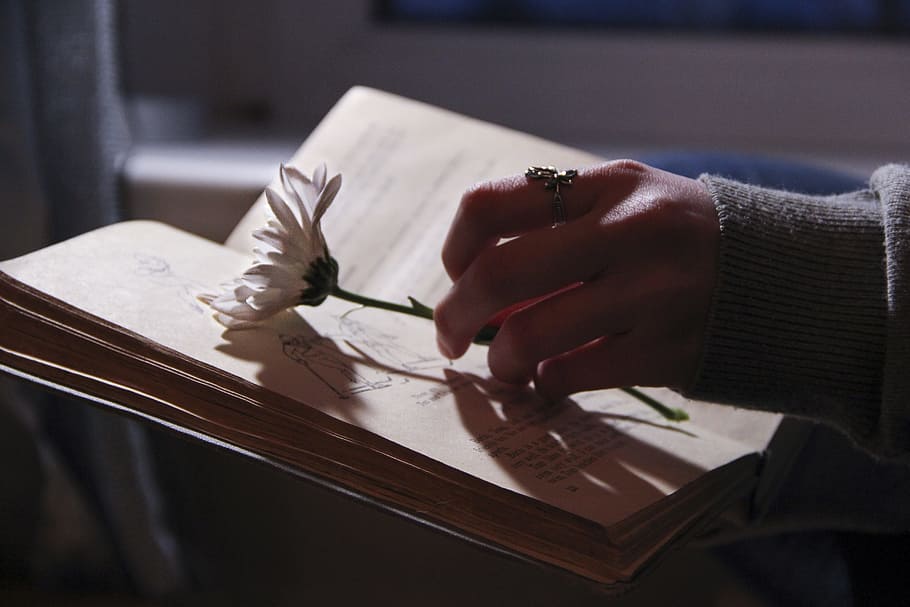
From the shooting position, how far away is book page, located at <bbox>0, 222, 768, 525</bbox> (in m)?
0.36

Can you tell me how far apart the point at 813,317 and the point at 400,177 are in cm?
28

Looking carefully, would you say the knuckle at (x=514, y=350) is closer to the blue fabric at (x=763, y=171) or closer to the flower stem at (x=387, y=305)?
the flower stem at (x=387, y=305)

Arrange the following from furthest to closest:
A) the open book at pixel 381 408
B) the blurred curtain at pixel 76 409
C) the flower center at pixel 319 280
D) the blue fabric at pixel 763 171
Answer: the blurred curtain at pixel 76 409
the blue fabric at pixel 763 171
the flower center at pixel 319 280
the open book at pixel 381 408

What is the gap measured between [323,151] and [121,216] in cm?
38

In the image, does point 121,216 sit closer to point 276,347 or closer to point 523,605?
point 276,347

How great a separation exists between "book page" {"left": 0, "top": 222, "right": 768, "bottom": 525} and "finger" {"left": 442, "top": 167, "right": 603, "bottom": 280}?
3.1 inches

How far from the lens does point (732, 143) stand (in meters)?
1.16

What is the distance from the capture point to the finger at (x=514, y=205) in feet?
1.37

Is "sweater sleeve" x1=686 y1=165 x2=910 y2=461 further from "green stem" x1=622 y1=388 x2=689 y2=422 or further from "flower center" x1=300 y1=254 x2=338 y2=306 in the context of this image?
"flower center" x1=300 y1=254 x2=338 y2=306

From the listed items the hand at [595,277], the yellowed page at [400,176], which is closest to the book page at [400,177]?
the yellowed page at [400,176]

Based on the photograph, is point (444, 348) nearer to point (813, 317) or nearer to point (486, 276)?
point (486, 276)

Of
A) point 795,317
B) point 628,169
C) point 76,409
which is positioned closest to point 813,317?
point 795,317

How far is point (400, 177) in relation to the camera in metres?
0.58

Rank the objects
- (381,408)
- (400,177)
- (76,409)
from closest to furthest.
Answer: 1. (381,408)
2. (400,177)
3. (76,409)
